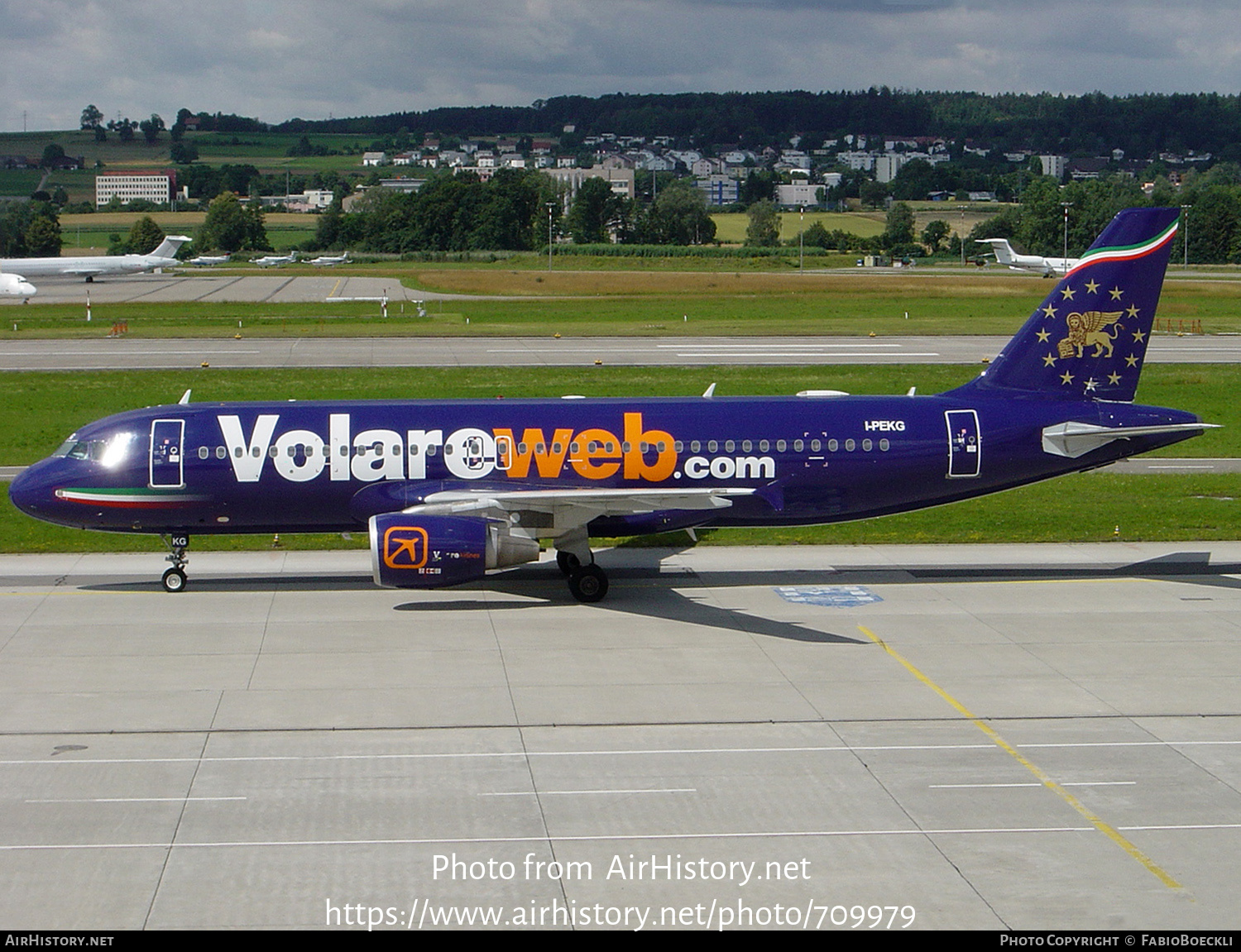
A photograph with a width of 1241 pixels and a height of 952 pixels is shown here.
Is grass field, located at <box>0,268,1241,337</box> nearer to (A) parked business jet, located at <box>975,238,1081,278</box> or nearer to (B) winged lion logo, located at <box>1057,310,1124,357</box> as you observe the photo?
(A) parked business jet, located at <box>975,238,1081,278</box>

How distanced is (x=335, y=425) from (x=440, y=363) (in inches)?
1648

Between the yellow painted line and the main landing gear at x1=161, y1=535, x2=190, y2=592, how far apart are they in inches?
661

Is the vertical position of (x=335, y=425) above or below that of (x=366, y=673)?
above

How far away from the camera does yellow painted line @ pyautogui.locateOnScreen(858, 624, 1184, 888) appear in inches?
683

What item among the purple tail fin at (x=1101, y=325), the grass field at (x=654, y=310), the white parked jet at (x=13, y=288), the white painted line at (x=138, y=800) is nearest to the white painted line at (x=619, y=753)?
the white painted line at (x=138, y=800)

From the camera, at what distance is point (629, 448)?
32.1m

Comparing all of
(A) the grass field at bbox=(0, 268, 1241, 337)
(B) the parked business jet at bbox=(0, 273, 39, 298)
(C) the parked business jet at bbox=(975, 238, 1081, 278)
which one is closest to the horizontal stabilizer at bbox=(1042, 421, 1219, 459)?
(A) the grass field at bbox=(0, 268, 1241, 337)

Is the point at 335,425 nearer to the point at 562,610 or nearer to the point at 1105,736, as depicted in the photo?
the point at 562,610

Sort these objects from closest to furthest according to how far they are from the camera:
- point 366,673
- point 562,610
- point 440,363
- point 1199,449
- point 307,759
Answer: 1. point 307,759
2. point 366,673
3. point 562,610
4. point 1199,449
5. point 440,363

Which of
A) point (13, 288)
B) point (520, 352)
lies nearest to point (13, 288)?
point (13, 288)

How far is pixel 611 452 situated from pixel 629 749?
37.4 ft

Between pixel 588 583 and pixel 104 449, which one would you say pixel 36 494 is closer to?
pixel 104 449

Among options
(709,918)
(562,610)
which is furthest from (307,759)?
(562,610)

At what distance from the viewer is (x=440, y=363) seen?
241 ft
